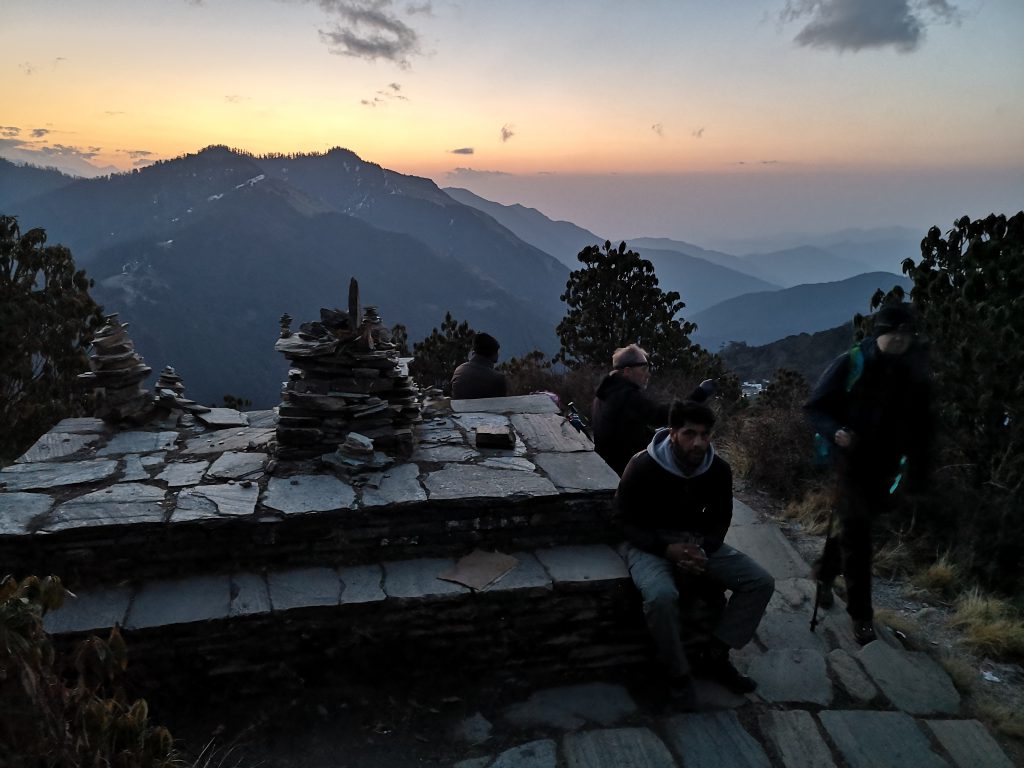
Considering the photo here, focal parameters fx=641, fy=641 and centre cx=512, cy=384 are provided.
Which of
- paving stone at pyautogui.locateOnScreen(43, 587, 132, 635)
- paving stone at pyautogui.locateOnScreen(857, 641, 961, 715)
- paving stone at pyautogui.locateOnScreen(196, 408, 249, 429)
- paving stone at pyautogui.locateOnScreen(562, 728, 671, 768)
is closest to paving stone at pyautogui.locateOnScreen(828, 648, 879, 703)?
paving stone at pyautogui.locateOnScreen(857, 641, 961, 715)

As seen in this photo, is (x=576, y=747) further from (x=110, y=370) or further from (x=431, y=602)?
(x=110, y=370)

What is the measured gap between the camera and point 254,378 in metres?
84.6

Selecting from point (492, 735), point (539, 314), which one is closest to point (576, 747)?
point (492, 735)

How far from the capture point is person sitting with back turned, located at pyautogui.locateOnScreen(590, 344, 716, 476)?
16.4 ft

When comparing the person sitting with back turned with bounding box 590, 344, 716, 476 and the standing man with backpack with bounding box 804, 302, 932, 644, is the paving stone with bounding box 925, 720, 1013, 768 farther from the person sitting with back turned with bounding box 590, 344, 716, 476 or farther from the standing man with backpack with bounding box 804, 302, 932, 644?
the person sitting with back turned with bounding box 590, 344, 716, 476

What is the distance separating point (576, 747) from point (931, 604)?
3.16 m

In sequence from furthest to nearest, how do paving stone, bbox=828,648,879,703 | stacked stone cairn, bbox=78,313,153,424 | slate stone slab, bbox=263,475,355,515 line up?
stacked stone cairn, bbox=78,313,153,424 → slate stone slab, bbox=263,475,355,515 → paving stone, bbox=828,648,879,703

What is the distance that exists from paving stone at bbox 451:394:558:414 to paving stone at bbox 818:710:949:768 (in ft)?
12.1

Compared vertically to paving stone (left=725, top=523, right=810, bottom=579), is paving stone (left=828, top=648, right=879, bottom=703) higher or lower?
lower

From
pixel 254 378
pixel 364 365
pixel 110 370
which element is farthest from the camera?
pixel 254 378

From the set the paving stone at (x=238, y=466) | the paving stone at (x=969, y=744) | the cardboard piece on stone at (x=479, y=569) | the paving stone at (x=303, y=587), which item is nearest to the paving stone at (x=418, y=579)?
the cardboard piece on stone at (x=479, y=569)

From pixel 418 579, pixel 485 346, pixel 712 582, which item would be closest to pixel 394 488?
pixel 418 579

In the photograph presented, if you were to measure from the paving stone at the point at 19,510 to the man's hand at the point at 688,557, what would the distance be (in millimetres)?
3660

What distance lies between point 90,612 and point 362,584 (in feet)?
4.66
